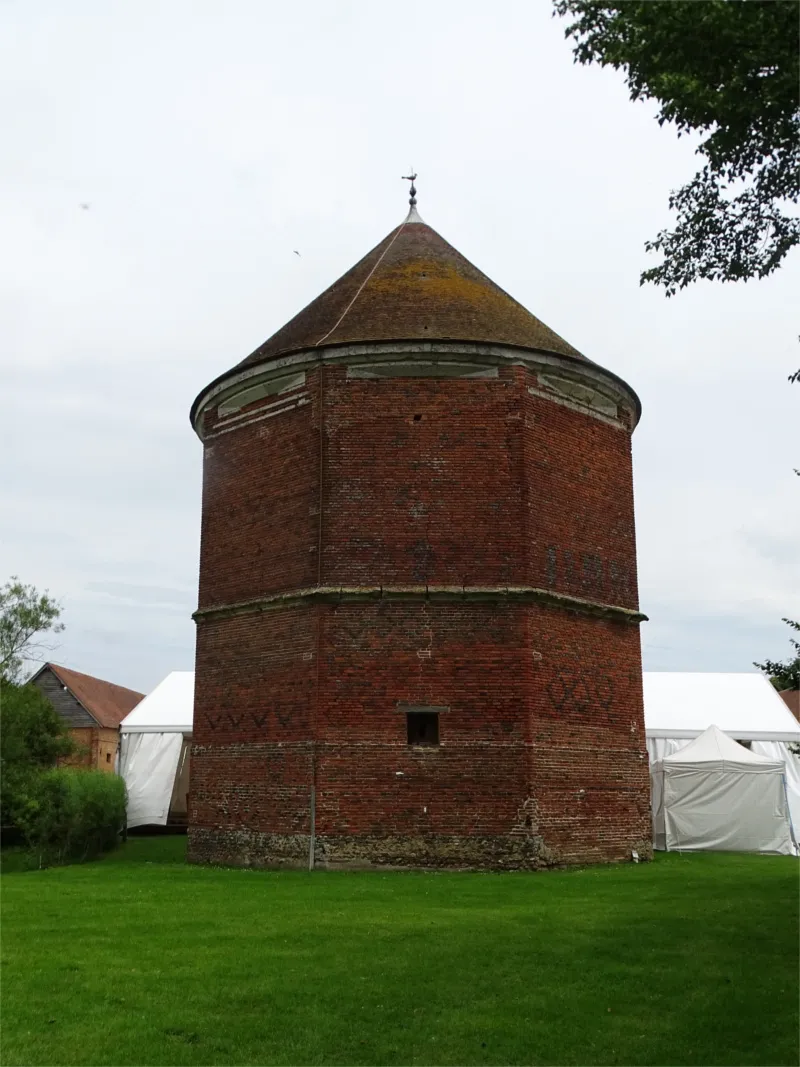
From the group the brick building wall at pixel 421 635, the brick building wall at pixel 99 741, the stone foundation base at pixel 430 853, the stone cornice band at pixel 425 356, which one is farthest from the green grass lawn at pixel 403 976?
the brick building wall at pixel 99 741

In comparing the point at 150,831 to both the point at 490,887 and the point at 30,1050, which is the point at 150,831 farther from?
the point at 30,1050

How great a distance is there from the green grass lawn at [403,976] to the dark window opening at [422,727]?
3061 mm

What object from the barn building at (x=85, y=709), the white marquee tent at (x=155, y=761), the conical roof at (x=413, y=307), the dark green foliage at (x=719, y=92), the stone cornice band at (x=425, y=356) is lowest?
the white marquee tent at (x=155, y=761)

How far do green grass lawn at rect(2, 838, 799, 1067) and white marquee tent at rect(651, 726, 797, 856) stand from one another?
24.3 ft

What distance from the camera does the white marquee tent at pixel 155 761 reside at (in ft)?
83.1

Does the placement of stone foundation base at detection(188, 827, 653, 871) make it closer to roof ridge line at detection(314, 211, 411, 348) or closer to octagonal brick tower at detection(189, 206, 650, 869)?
octagonal brick tower at detection(189, 206, 650, 869)

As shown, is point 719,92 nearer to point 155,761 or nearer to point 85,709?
point 155,761

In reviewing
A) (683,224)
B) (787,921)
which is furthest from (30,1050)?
(683,224)

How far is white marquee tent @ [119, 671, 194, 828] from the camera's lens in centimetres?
2534

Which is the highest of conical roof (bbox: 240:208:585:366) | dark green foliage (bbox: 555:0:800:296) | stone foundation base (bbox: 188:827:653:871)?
conical roof (bbox: 240:208:585:366)

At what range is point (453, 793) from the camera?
15.6m

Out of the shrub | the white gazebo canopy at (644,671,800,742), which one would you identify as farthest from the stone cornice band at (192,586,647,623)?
the white gazebo canopy at (644,671,800,742)

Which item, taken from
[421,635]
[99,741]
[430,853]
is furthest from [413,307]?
[99,741]

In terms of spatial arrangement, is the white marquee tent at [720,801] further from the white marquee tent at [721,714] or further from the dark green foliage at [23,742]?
the dark green foliage at [23,742]
